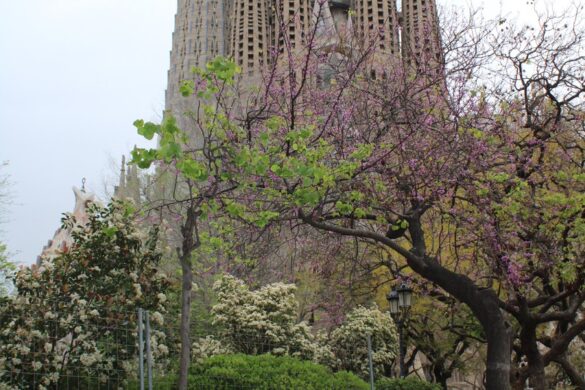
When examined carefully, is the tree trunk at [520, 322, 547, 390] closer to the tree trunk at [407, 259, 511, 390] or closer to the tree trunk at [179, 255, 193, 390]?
the tree trunk at [407, 259, 511, 390]

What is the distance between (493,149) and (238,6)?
187 feet

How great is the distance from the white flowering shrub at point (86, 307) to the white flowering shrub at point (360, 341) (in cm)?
664

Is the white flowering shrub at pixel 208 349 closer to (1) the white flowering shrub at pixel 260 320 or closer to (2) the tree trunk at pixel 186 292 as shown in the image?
(1) the white flowering shrub at pixel 260 320

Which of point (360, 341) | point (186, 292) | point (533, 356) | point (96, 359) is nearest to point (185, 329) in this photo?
point (186, 292)

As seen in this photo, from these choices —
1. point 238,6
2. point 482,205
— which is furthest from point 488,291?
point 238,6

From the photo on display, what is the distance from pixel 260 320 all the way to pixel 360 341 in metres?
3.75

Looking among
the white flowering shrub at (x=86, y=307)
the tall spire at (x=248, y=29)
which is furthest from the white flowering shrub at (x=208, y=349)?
the tall spire at (x=248, y=29)

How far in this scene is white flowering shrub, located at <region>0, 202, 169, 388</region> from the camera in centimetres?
922

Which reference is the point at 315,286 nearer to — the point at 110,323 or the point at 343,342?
the point at 343,342

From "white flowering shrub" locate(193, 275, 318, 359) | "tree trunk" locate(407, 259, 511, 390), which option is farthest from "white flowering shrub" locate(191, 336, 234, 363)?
"tree trunk" locate(407, 259, 511, 390)

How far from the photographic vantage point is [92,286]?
35.6ft

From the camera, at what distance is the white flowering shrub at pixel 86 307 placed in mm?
9219

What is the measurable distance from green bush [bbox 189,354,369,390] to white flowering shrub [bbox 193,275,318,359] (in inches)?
121

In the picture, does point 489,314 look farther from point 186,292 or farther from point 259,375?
point 186,292
